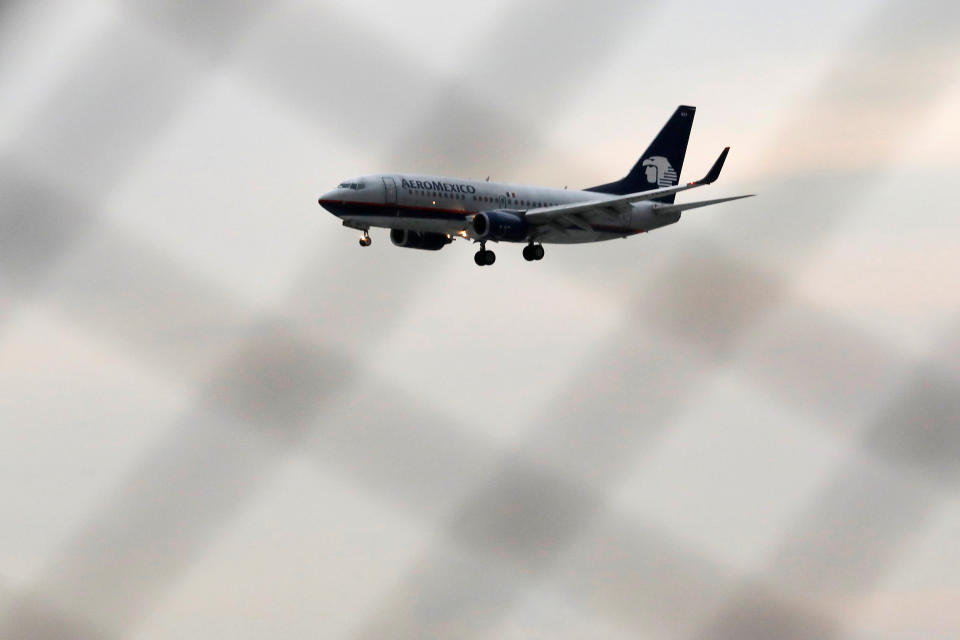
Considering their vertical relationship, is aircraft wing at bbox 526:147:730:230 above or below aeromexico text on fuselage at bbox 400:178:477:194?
above

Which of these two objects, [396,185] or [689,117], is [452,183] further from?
[689,117]

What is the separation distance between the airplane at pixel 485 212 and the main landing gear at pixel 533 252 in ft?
0.08

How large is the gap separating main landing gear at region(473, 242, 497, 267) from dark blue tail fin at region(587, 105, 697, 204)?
854 cm

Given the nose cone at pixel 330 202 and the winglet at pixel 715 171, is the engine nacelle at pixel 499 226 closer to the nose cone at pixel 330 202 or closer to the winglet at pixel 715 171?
the nose cone at pixel 330 202

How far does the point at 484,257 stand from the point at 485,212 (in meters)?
1.70

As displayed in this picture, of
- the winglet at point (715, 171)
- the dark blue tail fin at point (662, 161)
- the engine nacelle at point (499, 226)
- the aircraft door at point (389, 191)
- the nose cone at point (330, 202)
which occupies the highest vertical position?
the dark blue tail fin at point (662, 161)

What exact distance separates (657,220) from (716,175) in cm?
1019

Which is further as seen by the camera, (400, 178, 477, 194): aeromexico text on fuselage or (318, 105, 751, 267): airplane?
(400, 178, 477, 194): aeromexico text on fuselage

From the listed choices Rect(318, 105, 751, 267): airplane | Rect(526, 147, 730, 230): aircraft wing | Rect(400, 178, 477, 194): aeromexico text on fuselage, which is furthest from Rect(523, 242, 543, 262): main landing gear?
Rect(400, 178, 477, 194): aeromexico text on fuselage

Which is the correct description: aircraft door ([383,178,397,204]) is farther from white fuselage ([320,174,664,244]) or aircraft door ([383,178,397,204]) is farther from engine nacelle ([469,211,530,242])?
engine nacelle ([469,211,530,242])

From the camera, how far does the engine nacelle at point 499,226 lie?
1604 inches

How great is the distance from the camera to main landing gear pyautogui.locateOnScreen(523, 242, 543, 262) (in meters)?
42.4

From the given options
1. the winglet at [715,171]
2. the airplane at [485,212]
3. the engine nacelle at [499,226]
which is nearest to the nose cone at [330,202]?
the airplane at [485,212]

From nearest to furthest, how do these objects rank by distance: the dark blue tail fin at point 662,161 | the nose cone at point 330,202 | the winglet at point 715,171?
the winglet at point 715,171, the nose cone at point 330,202, the dark blue tail fin at point 662,161
